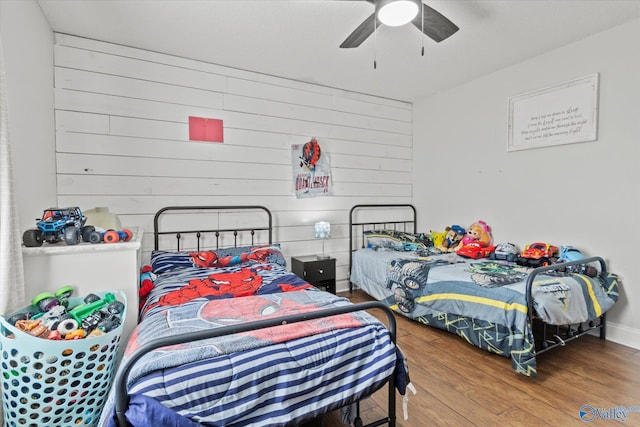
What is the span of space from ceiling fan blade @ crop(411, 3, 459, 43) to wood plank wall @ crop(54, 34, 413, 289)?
1839mm

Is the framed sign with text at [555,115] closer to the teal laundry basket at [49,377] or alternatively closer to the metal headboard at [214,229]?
the metal headboard at [214,229]

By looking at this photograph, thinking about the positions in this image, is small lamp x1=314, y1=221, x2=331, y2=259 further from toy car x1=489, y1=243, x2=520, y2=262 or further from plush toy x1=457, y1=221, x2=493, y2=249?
toy car x1=489, y1=243, x2=520, y2=262

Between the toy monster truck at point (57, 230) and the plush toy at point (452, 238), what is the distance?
339 centimetres

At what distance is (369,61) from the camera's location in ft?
10.7

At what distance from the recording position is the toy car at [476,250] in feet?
11.1

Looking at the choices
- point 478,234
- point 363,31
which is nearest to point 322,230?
point 478,234

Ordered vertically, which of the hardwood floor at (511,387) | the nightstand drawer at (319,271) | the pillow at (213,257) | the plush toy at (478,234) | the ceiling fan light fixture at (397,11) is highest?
the ceiling fan light fixture at (397,11)

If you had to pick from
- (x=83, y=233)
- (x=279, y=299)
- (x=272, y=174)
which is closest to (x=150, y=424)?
(x=279, y=299)

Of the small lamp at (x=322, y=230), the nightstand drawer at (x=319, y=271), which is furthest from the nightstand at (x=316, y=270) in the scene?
the small lamp at (x=322, y=230)

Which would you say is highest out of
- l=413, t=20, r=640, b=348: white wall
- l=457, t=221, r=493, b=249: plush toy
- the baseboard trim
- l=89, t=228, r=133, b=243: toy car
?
l=413, t=20, r=640, b=348: white wall

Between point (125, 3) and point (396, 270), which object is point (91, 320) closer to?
point (125, 3)

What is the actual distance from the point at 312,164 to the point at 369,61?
1234 millimetres

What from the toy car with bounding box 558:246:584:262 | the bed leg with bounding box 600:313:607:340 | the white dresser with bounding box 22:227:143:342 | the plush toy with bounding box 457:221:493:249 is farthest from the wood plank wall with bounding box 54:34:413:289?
the bed leg with bounding box 600:313:607:340

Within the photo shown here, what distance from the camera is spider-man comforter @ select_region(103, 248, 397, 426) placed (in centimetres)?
112
